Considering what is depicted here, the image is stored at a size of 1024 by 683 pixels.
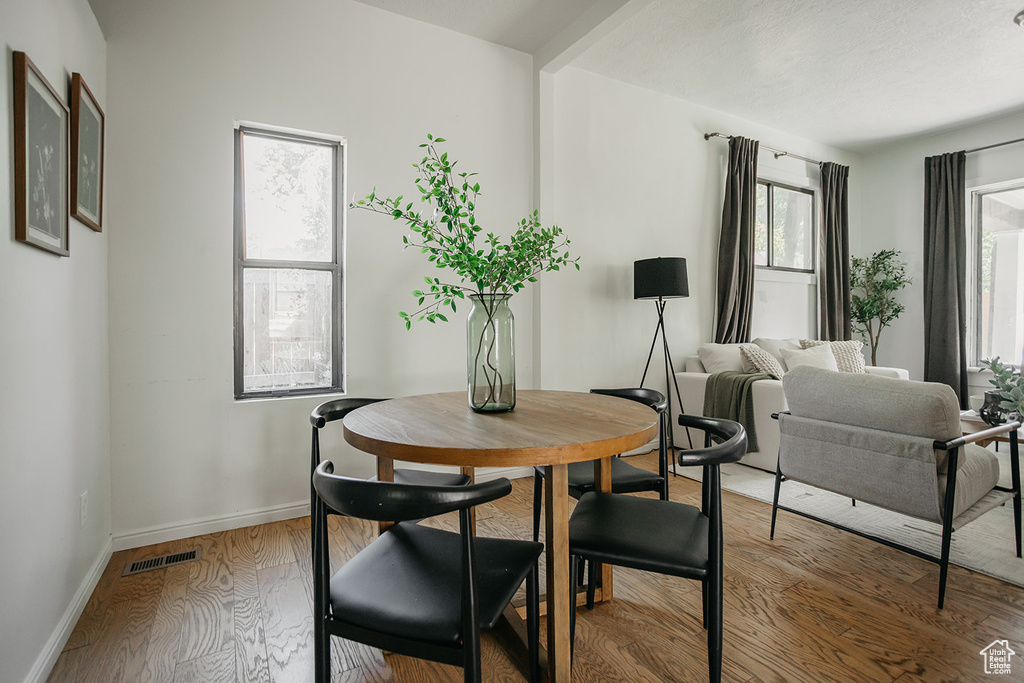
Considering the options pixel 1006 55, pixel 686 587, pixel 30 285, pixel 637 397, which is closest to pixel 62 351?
pixel 30 285

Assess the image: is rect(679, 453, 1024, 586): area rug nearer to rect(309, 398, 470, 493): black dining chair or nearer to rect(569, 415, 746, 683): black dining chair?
rect(569, 415, 746, 683): black dining chair

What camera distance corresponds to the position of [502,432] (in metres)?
1.39

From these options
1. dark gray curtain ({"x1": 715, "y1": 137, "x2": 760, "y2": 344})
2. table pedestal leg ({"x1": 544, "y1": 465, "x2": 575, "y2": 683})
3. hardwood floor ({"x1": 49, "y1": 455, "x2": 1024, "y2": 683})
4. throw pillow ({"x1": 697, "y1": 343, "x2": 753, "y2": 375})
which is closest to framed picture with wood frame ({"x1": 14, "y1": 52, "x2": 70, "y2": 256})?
hardwood floor ({"x1": 49, "y1": 455, "x2": 1024, "y2": 683})

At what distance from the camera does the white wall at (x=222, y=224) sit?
2.36 metres

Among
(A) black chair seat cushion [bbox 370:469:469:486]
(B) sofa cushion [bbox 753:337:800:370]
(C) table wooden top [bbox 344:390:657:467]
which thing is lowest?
(A) black chair seat cushion [bbox 370:469:469:486]

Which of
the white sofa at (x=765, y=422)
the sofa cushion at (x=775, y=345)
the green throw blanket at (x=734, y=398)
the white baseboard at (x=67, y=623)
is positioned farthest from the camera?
the sofa cushion at (x=775, y=345)

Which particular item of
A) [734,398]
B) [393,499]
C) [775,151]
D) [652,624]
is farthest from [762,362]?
[393,499]

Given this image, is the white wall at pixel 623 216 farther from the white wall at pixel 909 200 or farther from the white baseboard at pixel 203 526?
the white wall at pixel 909 200

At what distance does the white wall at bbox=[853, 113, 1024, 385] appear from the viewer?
4.93 meters

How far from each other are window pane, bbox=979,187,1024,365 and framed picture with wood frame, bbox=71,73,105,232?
23.3 feet

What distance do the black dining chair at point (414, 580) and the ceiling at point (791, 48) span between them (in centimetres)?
282

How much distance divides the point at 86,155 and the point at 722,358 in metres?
4.08

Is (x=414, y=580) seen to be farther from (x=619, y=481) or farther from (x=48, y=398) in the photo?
(x=48, y=398)

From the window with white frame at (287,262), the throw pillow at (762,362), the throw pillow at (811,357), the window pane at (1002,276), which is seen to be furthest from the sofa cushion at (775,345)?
the window with white frame at (287,262)
